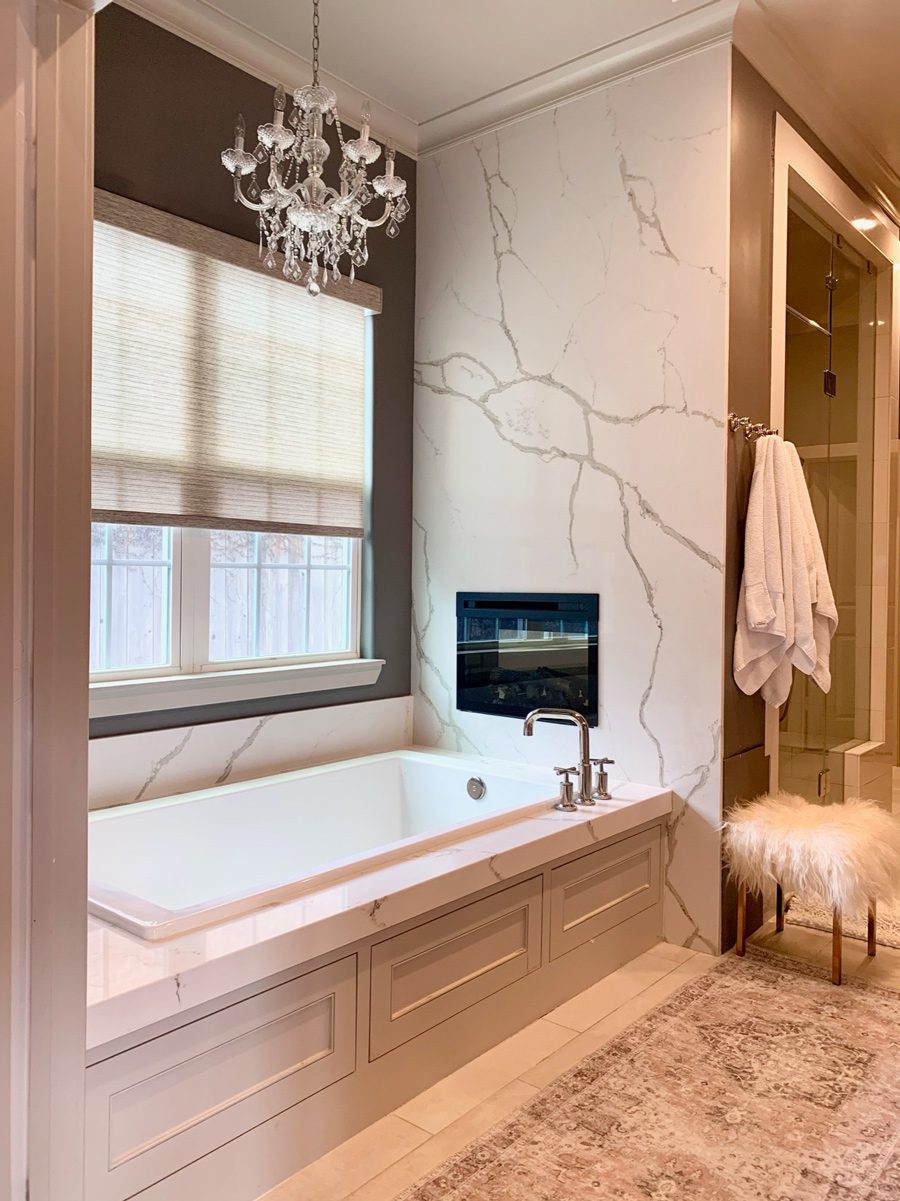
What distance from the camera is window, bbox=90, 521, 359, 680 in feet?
8.99

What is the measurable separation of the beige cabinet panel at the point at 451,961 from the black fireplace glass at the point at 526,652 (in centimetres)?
91

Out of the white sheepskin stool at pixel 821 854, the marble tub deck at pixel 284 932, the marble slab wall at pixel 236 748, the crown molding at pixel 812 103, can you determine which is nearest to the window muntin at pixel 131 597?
the marble slab wall at pixel 236 748

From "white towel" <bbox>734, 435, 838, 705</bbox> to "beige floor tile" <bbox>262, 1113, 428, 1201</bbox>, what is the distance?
1638mm

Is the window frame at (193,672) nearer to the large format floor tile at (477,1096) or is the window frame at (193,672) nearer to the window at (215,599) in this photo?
the window at (215,599)

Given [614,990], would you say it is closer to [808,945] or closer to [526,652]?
[808,945]

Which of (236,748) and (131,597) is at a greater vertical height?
(131,597)

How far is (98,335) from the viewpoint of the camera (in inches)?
102

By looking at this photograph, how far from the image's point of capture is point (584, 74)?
308 centimetres

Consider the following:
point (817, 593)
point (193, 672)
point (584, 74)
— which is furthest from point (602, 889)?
point (584, 74)

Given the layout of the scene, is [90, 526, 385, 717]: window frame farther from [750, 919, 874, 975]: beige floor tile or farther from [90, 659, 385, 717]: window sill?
[750, 919, 874, 975]: beige floor tile

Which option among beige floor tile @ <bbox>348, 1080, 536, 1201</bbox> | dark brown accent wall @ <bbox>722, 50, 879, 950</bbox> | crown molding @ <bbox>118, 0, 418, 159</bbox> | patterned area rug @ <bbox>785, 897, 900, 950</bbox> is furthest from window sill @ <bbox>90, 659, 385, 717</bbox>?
crown molding @ <bbox>118, 0, 418, 159</bbox>

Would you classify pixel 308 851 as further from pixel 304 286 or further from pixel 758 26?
pixel 758 26

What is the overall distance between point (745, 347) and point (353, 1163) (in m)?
2.48

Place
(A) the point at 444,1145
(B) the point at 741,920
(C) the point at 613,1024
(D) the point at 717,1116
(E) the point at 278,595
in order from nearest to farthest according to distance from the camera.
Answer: (A) the point at 444,1145 → (D) the point at 717,1116 → (C) the point at 613,1024 → (B) the point at 741,920 → (E) the point at 278,595
